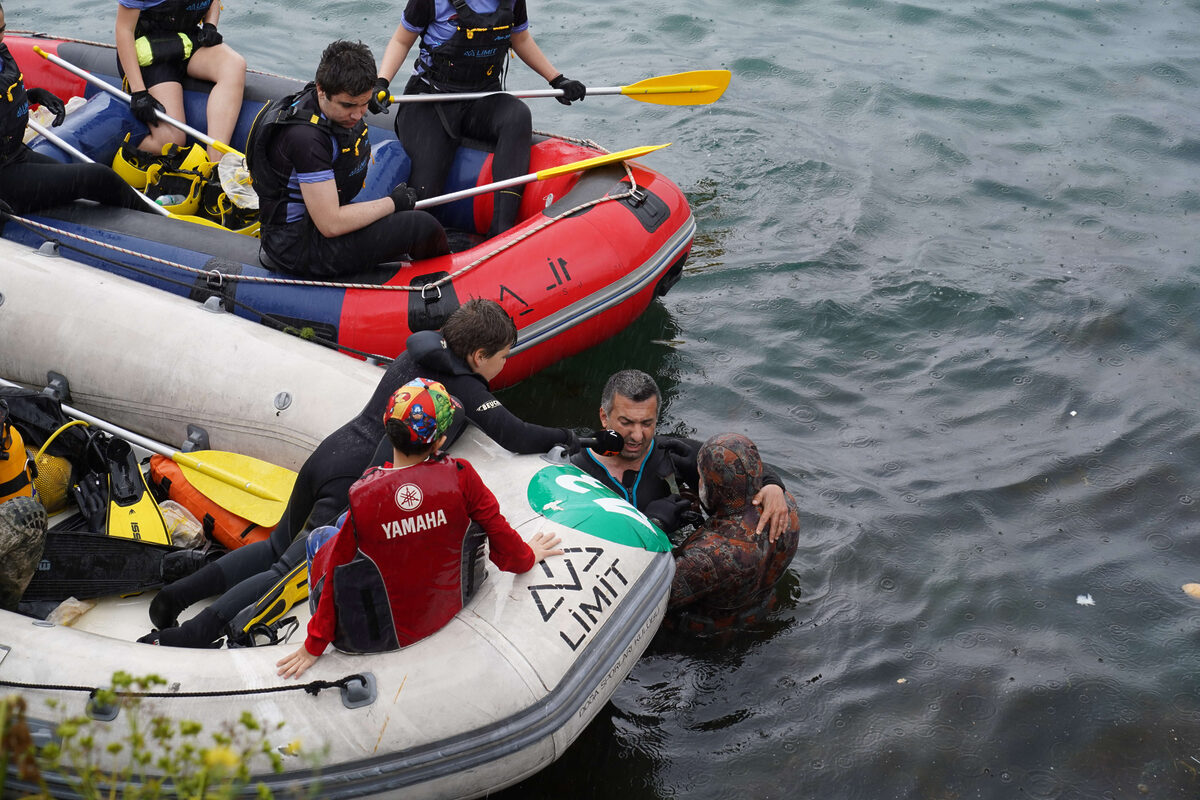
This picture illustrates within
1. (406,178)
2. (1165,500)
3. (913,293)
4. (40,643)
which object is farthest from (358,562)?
(913,293)

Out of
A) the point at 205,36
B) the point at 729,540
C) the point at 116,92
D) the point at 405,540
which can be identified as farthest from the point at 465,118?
Result: the point at 405,540

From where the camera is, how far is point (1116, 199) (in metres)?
6.92

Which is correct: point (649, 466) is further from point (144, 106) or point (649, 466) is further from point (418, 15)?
point (144, 106)

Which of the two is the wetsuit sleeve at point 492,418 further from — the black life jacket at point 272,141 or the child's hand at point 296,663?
the black life jacket at point 272,141

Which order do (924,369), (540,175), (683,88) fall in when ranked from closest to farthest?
1. (540,175)
2. (924,369)
3. (683,88)

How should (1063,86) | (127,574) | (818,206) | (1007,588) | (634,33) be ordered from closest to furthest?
(127,574), (1007,588), (818,206), (1063,86), (634,33)

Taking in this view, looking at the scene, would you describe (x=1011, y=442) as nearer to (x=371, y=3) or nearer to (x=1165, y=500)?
(x=1165, y=500)

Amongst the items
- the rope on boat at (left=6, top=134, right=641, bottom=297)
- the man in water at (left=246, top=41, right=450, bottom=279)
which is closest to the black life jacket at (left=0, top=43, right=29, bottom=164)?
the rope on boat at (left=6, top=134, right=641, bottom=297)

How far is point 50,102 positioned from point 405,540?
3.99 meters

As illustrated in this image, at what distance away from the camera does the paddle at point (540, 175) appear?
507 cm

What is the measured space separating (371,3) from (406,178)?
16.9ft

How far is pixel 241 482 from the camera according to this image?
3.77 metres

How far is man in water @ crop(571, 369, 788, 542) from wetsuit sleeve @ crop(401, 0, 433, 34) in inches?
94.2

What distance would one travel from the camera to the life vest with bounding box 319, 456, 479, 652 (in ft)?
8.85
